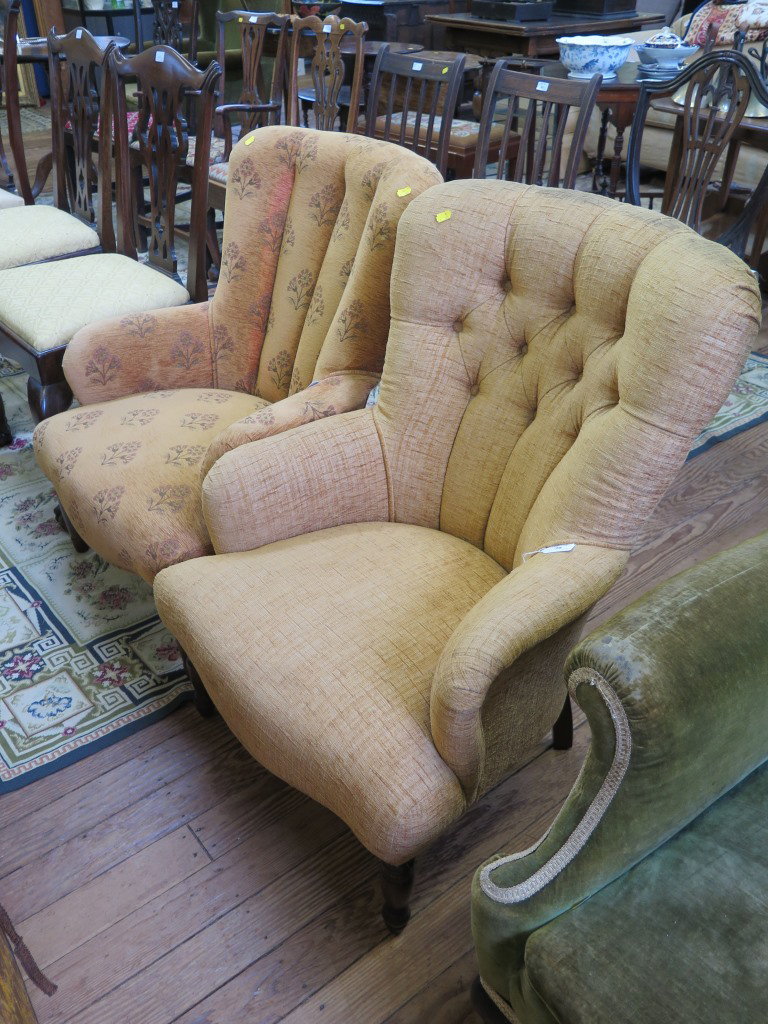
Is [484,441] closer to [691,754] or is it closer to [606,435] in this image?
[606,435]

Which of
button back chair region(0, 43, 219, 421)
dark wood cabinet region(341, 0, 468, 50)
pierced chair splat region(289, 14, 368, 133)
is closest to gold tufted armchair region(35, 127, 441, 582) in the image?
button back chair region(0, 43, 219, 421)

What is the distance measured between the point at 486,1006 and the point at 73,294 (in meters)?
1.81

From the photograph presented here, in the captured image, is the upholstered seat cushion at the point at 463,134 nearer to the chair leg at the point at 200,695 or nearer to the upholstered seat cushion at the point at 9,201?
the upholstered seat cushion at the point at 9,201

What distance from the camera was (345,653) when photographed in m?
1.12

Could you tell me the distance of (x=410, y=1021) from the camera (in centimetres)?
110

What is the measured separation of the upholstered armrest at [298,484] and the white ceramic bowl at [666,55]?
7.97 feet

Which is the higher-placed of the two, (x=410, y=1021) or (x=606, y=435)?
(x=606, y=435)

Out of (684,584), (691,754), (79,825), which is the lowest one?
(79,825)

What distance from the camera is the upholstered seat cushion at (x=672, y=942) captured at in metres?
0.71

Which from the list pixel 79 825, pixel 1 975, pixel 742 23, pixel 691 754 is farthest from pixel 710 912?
pixel 742 23

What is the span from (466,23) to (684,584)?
4.23 metres

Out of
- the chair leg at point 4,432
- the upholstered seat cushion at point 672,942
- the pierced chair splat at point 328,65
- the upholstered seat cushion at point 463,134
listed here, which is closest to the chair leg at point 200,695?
the upholstered seat cushion at point 672,942

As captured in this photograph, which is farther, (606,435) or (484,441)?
(484,441)

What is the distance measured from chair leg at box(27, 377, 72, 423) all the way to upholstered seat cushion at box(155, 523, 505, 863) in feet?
2.71
